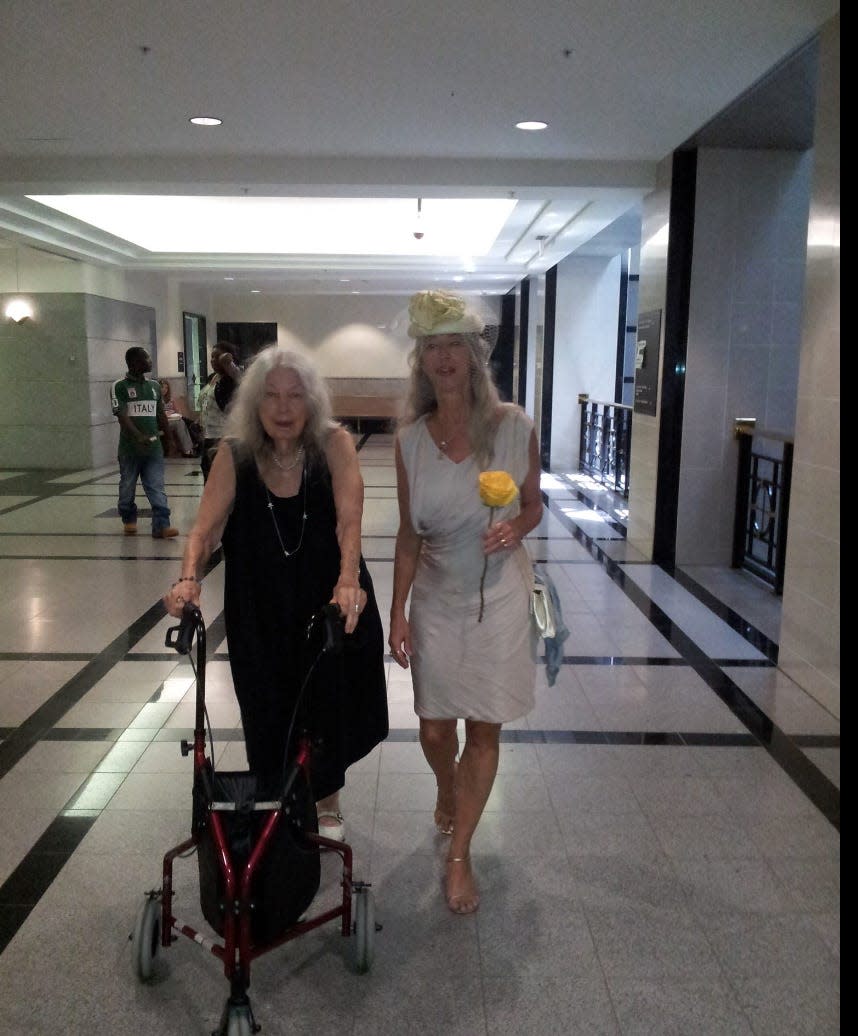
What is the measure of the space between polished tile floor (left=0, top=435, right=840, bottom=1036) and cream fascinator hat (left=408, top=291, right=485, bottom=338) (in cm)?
156

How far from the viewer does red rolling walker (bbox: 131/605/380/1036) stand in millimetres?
1810

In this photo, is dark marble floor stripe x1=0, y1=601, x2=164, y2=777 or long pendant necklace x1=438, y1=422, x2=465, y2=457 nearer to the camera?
long pendant necklace x1=438, y1=422, x2=465, y2=457

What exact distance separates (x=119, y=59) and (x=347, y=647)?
3.70m

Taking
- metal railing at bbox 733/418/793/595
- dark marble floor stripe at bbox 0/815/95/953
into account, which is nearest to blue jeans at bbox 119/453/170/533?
metal railing at bbox 733/418/793/595

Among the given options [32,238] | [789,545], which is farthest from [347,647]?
[32,238]

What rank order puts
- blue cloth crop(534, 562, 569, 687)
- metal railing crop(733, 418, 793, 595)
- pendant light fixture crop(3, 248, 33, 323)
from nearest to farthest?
blue cloth crop(534, 562, 569, 687)
metal railing crop(733, 418, 793, 595)
pendant light fixture crop(3, 248, 33, 323)

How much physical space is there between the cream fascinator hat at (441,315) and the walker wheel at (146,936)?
5.13 feet

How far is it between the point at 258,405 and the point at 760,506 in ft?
16.2

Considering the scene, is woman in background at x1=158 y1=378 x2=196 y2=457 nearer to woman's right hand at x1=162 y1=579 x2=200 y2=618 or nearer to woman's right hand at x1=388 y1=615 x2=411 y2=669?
woman's right hand at x1=388 y1=615 x2=411 y2=669

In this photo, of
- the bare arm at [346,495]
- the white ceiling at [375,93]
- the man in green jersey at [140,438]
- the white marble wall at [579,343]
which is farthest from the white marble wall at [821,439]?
the white marble wall at [579,343]

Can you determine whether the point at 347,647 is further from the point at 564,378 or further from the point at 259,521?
the point at 564,378

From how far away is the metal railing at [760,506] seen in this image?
5.83 m

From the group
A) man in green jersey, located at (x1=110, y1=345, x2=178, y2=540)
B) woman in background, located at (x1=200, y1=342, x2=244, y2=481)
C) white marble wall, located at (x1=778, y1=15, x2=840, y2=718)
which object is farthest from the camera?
man in green jersey, located at (x1=110, y1=345, x2=178, y2=540)

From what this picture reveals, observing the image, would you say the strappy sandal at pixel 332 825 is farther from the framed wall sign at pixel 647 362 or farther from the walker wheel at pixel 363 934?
the framed wall sign at pixel 647 362
